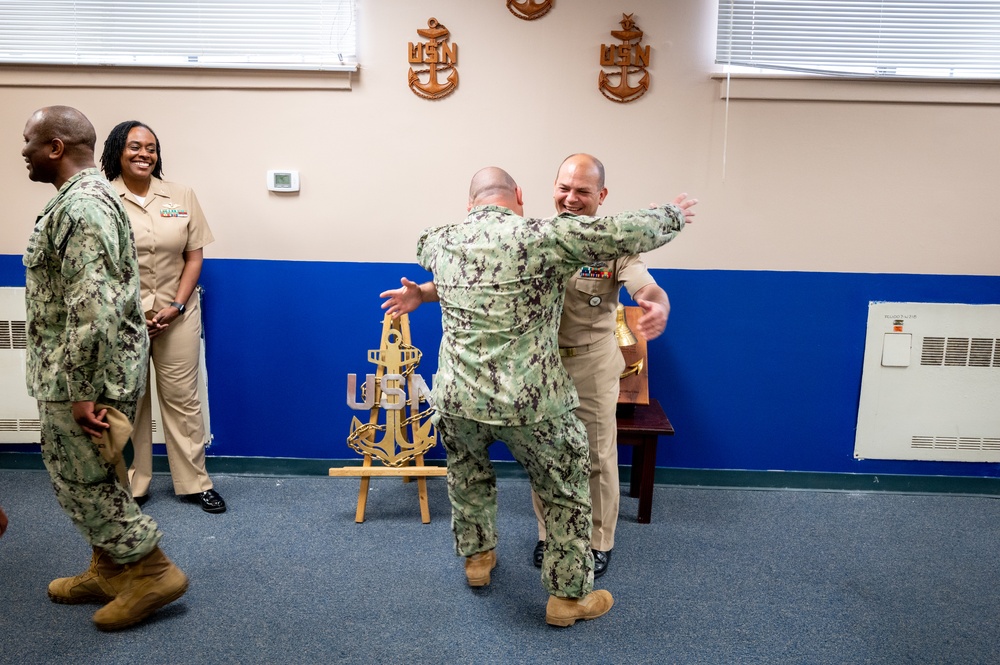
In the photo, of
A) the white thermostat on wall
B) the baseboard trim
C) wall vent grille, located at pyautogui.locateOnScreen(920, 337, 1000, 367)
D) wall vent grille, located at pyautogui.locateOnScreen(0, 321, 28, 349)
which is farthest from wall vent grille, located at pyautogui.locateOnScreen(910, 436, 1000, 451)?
wall vent grille, located at pyautogui.locateOnScreen(0, 321, 28, 349)

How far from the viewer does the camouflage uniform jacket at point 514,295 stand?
2059 millimetres

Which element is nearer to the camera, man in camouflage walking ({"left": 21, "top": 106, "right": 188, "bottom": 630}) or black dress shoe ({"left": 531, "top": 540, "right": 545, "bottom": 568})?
man in camouflage walking ({"left": 21, "top": 106, "right": 188, "bottom": 630})

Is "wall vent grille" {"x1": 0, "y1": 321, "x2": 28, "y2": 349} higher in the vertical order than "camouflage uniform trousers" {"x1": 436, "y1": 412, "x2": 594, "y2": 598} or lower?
higher

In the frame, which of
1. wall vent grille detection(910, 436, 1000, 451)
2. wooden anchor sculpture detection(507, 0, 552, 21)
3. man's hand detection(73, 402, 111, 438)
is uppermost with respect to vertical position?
wooden anchor sculpture detection(507, 0, 552, 21)

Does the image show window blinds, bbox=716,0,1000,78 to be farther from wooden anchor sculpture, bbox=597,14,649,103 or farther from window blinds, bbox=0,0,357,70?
window blinds, bbox=0,0,357,70

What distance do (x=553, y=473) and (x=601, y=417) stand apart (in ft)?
1.39

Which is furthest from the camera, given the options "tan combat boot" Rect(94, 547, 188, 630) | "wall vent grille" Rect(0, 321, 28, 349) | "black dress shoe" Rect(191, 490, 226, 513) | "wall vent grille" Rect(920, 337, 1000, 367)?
"wall vent grille" Rect(0, 321, 28, 349)

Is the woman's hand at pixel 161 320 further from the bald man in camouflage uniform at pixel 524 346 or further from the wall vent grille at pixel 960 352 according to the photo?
the wall vent grille at pixel 960 352

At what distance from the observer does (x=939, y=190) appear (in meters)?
3.32

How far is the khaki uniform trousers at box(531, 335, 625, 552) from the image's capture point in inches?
101

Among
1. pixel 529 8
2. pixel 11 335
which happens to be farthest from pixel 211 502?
pixel 529 8

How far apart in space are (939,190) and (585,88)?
1.66 metres

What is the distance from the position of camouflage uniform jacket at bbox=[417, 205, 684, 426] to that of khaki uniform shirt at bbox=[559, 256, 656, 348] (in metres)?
0.30

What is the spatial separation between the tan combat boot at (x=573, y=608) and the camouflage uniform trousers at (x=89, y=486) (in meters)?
1.28
